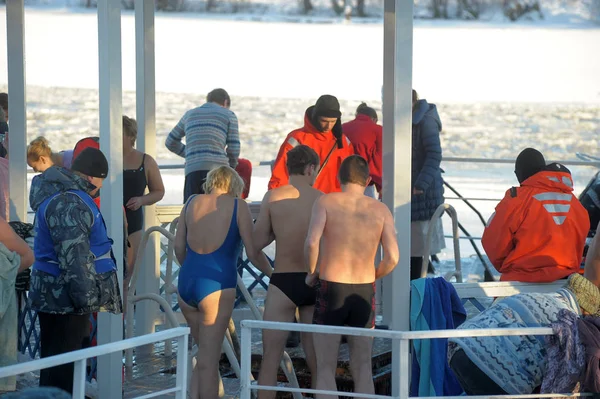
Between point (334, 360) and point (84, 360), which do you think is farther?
point (334, 360)

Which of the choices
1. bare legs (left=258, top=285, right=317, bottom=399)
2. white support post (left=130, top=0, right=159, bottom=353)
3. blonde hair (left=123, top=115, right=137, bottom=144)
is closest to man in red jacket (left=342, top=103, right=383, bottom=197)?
white support post (left=130, top=0, right=159, bottom=353)

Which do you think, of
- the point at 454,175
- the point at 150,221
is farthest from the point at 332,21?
the point at 150,221

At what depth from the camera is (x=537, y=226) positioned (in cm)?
438

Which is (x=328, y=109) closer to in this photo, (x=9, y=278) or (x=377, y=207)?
(x=377, y=207)

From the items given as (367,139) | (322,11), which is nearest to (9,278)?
(367,139)

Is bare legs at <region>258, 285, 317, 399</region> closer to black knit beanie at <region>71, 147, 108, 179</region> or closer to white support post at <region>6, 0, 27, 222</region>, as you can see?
black knit beanie at <region>71, 147, 108, 179</region>

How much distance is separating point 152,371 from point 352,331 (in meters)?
2.24

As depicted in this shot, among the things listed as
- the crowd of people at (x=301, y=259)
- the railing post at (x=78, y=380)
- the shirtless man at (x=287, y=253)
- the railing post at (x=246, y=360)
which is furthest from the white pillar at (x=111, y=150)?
the railing post at (x=78, y=380)

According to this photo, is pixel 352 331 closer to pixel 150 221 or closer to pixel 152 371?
pixel 152 371

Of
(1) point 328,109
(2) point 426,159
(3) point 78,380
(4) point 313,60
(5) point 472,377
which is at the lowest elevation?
(5) point 472,377

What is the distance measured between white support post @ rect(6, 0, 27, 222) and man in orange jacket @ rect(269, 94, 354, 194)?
4.56 feet

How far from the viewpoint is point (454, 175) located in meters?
29.3

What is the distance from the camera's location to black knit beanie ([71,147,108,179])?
12.0ft

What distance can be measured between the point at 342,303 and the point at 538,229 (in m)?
1.16
